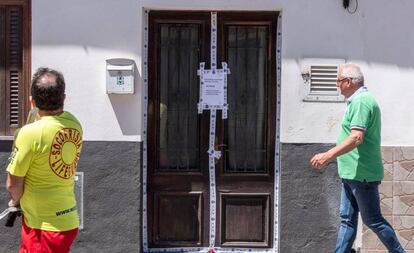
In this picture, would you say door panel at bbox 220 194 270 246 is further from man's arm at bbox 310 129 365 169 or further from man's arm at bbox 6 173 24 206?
man's arm at bbox 6 173 24 206

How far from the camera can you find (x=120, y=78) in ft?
19.2

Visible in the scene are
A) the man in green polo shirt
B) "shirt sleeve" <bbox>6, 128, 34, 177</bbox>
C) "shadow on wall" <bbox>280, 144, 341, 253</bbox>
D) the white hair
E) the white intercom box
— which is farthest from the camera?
"shadow on wall" <bbox>280, 144, 341, 253</bbox>

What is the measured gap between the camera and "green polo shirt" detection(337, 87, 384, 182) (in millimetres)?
5039

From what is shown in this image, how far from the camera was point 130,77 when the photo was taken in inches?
230

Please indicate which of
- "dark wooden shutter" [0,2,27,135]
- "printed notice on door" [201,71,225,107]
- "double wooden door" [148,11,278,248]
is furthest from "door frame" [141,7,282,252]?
"dark wooden shutter" [0,2,27,135]

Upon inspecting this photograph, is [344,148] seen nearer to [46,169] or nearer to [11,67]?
[46,169]

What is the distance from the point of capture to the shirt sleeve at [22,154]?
11.6 ft

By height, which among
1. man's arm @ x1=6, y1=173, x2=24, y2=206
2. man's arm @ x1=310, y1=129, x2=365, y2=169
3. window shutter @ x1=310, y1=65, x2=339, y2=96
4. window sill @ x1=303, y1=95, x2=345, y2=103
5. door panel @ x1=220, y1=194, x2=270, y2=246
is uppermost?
window shutter @ x1=310, y1=65, x2=339, y2=96

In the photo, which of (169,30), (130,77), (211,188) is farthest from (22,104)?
(211,188)

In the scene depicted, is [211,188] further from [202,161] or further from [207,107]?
[207,107]

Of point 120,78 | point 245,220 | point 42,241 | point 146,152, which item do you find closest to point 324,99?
point 245,220

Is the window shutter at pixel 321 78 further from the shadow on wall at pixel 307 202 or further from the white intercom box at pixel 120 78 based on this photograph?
the white intercom box at pixel 120 78

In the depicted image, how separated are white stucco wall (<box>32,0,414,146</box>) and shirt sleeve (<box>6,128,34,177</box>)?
2379 millimetres

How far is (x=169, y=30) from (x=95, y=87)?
0.86 meters
